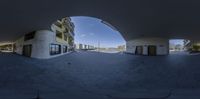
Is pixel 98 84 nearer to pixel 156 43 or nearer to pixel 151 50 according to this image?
pixel 156 43

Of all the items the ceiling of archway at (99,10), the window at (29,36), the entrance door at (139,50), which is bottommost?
the entrance door at (139,50)

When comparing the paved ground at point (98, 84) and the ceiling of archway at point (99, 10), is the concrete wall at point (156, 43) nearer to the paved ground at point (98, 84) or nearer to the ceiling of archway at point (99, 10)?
the ceiling of archway at point (99, 10)

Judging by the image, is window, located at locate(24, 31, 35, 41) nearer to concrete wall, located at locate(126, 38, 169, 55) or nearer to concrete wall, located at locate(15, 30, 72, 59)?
concrete wall, located at locate(15, 30, 72, 59)

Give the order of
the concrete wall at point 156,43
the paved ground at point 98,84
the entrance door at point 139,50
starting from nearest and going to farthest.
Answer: the paved ground at point 98,84, the concrete wall at point 156,43, the entrance door at point 139,50

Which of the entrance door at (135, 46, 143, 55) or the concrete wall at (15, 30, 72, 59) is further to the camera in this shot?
the entrance door at (135, 46, 143, 55)

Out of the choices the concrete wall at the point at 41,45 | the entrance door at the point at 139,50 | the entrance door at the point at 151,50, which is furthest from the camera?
the entrance door at the point at 139,50

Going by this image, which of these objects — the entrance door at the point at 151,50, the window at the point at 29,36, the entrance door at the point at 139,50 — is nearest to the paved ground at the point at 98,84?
the window at the point at 29,36

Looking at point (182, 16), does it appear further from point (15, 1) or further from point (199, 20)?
point (15, 1)

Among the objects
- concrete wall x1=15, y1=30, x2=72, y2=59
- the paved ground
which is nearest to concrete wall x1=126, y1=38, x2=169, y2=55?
concrete wall x1=15, y1=30, x2=72, y2=59

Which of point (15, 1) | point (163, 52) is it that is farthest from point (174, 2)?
point (163, 52)

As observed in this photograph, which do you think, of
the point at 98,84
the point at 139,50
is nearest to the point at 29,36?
the point at 98,84

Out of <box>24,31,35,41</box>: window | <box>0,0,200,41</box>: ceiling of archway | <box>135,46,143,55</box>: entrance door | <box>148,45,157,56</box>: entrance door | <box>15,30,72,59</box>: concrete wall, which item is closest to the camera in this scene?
<box>0,0,200,41</box>: ceiling of archway

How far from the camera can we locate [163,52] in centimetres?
4384

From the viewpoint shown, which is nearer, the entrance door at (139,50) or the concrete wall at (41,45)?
the concrete wall at (41,45)
